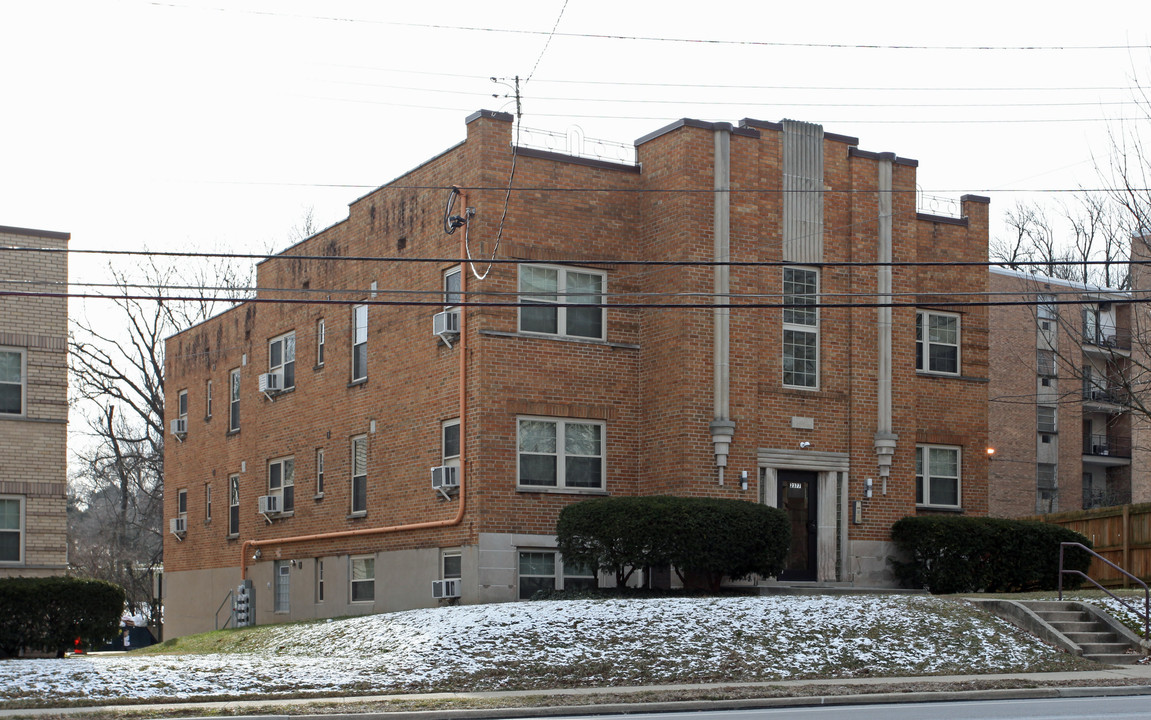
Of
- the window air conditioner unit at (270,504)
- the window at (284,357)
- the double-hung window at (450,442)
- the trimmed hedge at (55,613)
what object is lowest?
the trimmed hedge at (55,613)

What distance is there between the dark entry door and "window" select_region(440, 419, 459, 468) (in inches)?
256

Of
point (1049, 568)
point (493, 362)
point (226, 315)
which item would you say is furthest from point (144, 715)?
point (226, 315)

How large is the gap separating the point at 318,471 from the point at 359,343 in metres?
3.54

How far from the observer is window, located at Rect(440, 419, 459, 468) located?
85.3ft

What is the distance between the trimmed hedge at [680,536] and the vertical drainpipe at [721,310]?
1.84 metres

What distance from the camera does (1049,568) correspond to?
26.5 metres

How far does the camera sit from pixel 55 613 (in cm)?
2294

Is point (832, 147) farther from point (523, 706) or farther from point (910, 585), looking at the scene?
point (523, 706)

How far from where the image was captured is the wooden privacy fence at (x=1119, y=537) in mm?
28000

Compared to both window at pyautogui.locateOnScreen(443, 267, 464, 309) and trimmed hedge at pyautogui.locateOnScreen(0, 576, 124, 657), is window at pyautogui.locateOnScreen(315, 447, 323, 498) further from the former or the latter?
trimmed hedge at pyautogui.locateOnScreen(0, 576, 124, 657)

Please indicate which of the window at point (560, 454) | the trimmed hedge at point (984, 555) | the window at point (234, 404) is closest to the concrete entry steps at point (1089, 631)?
the trimmed hedge at point (984, 555)

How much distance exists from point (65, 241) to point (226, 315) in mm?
12059

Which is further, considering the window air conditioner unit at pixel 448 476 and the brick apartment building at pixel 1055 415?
the brick apartment building at pixel 1055 415

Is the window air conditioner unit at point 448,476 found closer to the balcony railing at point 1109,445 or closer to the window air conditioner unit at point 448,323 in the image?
the window air conditioner unit at point 448,323
